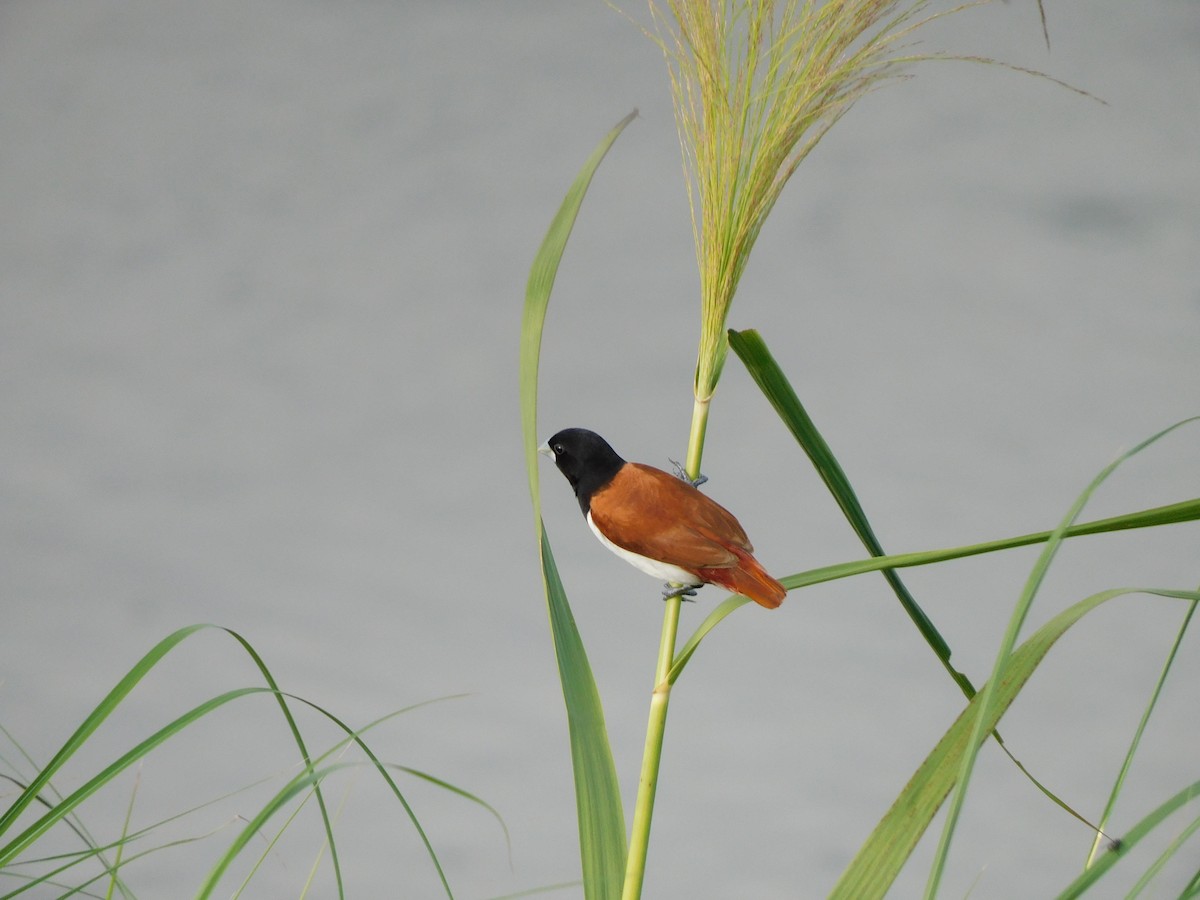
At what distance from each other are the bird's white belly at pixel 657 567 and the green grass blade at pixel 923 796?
0.60 feet

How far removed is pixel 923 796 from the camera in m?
0.65

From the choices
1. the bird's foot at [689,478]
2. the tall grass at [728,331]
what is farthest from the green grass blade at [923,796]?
the bird's foot at [689,478]

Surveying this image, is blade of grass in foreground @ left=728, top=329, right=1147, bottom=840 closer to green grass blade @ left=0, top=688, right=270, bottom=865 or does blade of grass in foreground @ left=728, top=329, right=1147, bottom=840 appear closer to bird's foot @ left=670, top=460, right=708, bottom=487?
bird's foot @ left=670, top=460, right=708, bottom=487

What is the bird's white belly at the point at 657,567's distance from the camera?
2.35ft

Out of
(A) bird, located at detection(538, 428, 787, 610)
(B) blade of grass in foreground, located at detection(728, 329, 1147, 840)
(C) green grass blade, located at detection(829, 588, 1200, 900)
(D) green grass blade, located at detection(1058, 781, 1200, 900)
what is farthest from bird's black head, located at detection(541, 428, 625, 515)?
(D) green grass blade, located at detection(1058, 781, 1200, 900)

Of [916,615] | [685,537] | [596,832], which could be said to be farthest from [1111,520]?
[596,832]

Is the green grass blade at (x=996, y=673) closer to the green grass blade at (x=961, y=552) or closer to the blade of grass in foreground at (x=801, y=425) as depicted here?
the green grass blade at (x=961, y=552)

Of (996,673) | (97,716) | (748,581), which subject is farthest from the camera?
(748,581)

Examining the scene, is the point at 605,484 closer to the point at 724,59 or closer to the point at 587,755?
the point at 587,755

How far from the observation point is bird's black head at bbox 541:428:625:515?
2.52ft

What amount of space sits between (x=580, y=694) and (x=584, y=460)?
0.17 metres

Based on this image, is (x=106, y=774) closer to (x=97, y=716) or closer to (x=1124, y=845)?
(x=97, y=716)

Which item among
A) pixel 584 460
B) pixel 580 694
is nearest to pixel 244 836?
pixel 580 694

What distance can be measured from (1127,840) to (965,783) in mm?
87
